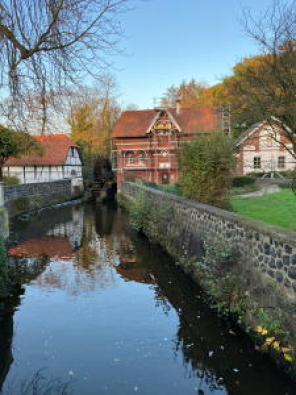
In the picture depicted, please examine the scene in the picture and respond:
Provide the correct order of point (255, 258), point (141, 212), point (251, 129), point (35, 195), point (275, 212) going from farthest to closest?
1. point (35, 195)
2. point (251, 129)
3. point (141, 212)
4. point (275, 212)
5. point (255, 258)

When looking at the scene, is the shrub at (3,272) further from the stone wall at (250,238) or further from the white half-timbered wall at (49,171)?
the white half-timbered wall at (49,171)

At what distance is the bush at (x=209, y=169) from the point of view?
30.8ft

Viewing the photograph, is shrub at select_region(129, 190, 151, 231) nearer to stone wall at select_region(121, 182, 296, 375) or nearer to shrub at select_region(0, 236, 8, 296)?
stone wall at select_region(121, 182, 296, 375)

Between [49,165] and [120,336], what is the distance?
26267mm

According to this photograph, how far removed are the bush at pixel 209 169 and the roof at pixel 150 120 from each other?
64.7 feet

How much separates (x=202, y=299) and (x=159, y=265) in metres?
2.70

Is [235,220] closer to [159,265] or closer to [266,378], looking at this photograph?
[266,378]

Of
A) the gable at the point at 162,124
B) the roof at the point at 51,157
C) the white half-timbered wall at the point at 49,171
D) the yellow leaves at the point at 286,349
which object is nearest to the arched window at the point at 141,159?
the gable at the point at 162,124

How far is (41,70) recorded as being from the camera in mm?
4816

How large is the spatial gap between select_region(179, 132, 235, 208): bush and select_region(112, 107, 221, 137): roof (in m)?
19.7

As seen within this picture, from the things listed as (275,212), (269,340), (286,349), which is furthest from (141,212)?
(286,349)

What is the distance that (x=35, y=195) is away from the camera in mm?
22078

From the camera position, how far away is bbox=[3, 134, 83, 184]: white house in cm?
2708

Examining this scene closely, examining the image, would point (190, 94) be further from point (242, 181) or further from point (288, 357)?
A: point (288, 357)
